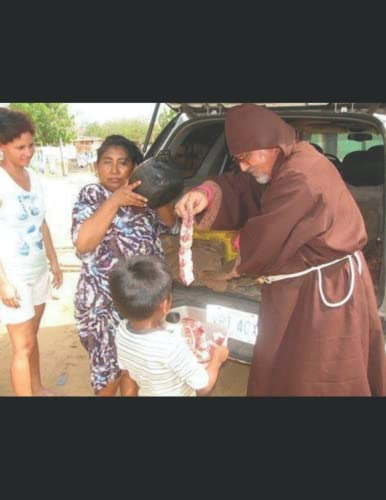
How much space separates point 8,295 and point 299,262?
56.2 inches

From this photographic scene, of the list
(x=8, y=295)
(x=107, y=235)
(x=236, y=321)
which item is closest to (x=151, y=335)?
(x=107, y=235)

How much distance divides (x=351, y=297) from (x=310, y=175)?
56 cm

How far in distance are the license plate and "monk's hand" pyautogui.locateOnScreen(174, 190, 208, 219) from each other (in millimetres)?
613

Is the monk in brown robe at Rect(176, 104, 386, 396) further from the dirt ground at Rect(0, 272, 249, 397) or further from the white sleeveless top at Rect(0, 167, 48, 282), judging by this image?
the dirt ground at Rect(0, 272, 249, 397)

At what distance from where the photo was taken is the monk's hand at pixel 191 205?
2.12 metres

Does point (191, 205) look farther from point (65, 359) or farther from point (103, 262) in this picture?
point (65, 359)

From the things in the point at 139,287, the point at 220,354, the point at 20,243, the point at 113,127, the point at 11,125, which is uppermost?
the point at 113,127

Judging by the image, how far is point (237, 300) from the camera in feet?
8.13

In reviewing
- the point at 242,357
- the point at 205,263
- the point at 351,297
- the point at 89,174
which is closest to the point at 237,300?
the point at 242,357

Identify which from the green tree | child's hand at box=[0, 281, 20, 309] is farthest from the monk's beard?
the green tree

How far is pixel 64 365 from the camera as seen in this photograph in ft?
11.1

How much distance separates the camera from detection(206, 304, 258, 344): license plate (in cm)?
237

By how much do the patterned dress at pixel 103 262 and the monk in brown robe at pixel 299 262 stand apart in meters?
0.23

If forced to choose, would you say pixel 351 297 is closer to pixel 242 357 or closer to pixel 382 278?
pixel 382 278
